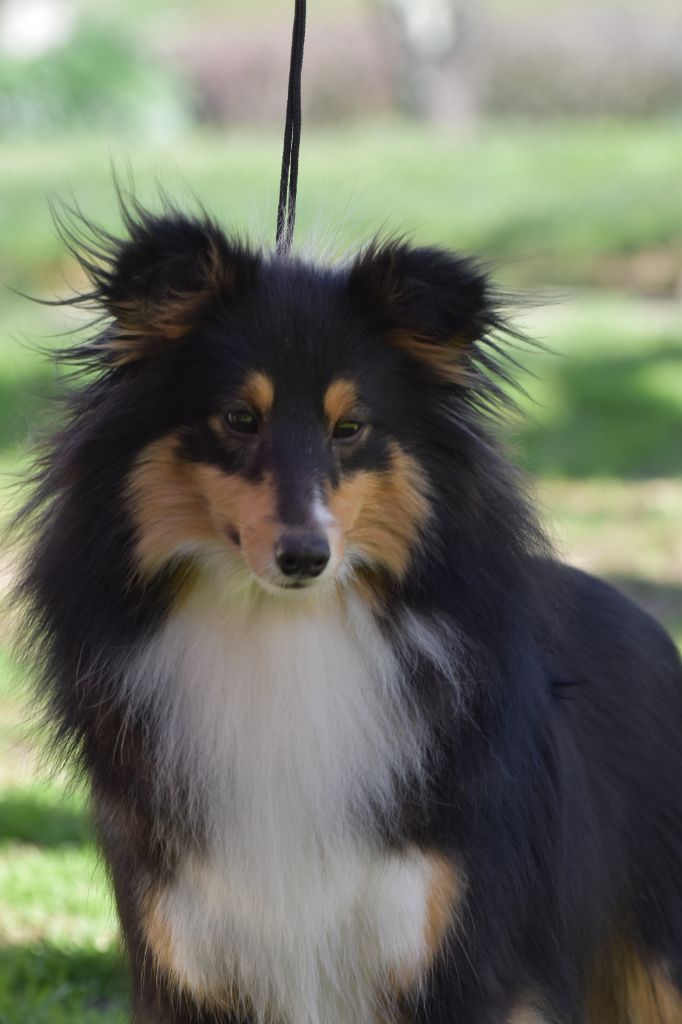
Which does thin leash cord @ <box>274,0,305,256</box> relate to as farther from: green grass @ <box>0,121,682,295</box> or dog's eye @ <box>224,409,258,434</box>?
green grass @ <box>0,121,682,295</box>

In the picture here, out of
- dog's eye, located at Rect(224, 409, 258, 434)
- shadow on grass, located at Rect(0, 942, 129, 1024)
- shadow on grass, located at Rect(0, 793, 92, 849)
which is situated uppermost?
dog's eye, located at Rect(224, 409, 258, 434)

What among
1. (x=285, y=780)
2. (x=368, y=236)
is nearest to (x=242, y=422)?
(x=285, y=780)

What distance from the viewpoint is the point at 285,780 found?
300cm

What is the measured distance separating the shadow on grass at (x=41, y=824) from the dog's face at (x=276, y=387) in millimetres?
2567

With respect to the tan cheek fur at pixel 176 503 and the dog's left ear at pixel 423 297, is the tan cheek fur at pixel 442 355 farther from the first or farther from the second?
the tan cheek fur at pixel 176 503

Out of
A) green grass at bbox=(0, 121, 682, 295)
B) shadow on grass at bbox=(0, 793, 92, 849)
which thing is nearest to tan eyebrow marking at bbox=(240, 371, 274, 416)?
shadow on grass at bbox=(0, 793, 92, 849)

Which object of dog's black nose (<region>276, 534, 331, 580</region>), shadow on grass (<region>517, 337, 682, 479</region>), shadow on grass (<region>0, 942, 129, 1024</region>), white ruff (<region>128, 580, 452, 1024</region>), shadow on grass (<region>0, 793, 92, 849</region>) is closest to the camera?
dog's black nose (<region>276, 534, 331, 580</region>)

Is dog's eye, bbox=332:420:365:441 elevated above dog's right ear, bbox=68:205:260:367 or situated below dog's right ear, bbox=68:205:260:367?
below

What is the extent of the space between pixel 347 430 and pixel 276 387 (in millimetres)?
149

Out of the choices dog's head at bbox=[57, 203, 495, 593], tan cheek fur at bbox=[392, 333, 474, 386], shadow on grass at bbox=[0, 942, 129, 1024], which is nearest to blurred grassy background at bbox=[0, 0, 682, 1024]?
shadow on grass at bbox=[0, 942, 129, 1024]

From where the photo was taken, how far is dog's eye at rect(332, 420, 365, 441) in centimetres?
287

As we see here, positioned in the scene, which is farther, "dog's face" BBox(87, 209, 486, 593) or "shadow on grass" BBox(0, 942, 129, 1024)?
"shadow on grass" BBox(0, 942, 129, 1024)

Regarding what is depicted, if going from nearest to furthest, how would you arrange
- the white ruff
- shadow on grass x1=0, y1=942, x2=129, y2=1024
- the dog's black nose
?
the dog's black nose
the white ruff
shadow on grass x1=0, y1=942, x2=129, y2=1024

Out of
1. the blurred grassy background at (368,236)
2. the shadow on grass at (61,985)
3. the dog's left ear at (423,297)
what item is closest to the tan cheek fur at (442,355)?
the dog's left ear at (423,297)
